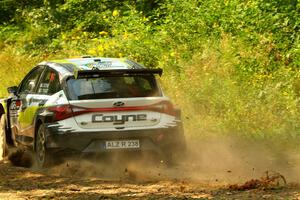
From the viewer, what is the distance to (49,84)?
11109 mm

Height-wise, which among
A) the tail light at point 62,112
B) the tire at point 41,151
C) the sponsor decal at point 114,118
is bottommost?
the tire at point 41,151

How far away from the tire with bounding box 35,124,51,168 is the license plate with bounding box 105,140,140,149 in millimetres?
884

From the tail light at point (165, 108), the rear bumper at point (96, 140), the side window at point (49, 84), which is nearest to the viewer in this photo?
the rear bumper at point (96, 140)

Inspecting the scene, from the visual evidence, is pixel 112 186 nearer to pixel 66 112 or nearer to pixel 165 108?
pixel 66 112

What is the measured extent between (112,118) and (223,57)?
20.9 ft

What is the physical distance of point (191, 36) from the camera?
17.7 m

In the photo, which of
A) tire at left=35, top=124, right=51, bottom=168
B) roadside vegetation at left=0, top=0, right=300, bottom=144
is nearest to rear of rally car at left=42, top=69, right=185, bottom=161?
tire at left=35, top=124, right=51, bottom=168

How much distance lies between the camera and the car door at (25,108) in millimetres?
11297

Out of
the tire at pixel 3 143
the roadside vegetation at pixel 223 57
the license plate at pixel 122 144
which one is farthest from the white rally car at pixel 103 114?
the roadside vegetation at pixel 223 57

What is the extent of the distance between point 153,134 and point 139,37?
922cm

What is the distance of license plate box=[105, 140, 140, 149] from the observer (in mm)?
10086

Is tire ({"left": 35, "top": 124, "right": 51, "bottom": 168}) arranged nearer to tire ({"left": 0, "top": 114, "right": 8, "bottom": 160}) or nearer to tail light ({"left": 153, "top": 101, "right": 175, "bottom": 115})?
tail light ({"left": 153, "top": 101, "right": 175, "bottom": 115})

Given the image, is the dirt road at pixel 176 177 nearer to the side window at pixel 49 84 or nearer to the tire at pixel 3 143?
the tire at pixel 3 143

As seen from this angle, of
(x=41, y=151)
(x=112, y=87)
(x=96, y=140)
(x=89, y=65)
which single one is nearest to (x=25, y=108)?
(x=41, y=151)
